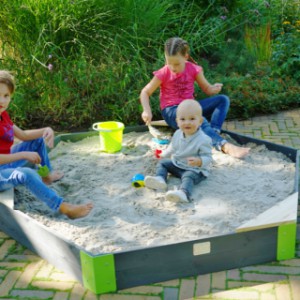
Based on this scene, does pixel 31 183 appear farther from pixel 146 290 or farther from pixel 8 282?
pixel 146 290

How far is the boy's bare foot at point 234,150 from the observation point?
13.8 ft

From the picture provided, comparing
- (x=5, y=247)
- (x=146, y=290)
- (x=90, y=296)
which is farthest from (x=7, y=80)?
(x=146, y=290)

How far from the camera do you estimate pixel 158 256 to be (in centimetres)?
270

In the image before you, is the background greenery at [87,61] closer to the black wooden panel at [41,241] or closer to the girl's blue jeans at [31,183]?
the girl's blue jeans at [31,183]

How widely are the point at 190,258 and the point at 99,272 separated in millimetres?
506

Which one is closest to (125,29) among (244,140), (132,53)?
(132,53)

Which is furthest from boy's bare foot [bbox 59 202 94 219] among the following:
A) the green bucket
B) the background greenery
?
the background greenery

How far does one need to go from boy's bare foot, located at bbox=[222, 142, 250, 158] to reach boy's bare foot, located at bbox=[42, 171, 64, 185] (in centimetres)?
140

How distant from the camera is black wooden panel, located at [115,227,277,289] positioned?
2684 millimetres

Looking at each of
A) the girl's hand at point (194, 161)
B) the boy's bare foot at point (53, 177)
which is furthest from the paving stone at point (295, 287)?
the boy's bare foot at point (53, 177)

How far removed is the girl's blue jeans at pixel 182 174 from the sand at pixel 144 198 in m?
0.06

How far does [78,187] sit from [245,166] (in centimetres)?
134

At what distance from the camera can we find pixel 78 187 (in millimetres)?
3793

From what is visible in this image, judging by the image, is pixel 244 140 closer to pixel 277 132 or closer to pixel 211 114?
pixel 211 114
